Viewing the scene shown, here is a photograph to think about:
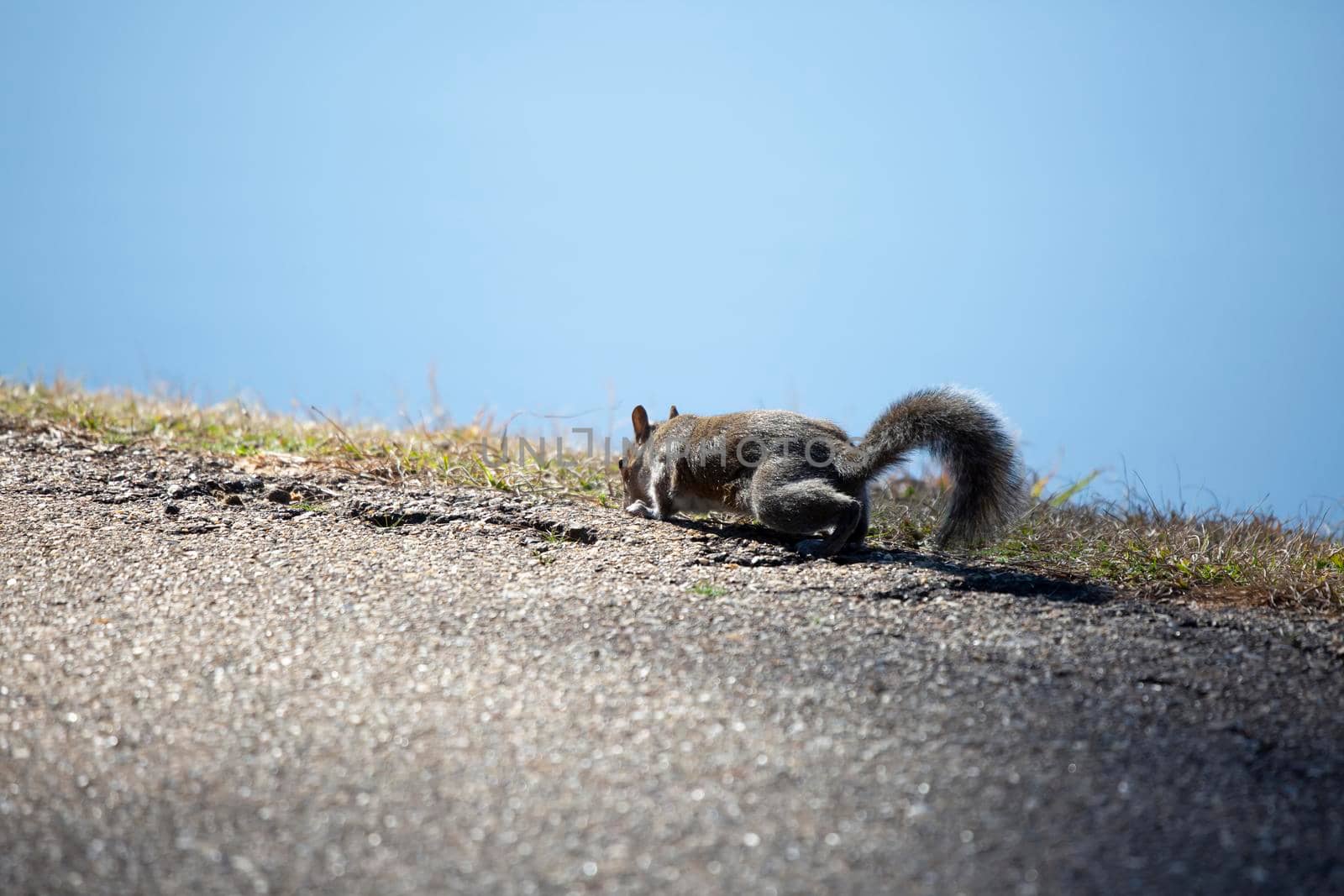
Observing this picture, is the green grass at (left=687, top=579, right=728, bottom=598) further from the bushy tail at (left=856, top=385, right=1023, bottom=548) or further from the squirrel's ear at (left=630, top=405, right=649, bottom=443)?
the squirrel's ear at (left=630, top=405, right=649, bottom=443)

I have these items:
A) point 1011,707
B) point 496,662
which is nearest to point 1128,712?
point 1011,707

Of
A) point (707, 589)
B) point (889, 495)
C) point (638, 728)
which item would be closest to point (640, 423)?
point (889, 495)

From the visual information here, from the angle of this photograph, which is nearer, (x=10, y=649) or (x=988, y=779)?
(x=988, y=779)

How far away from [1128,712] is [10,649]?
328 cm

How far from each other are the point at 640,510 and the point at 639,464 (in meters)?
0.35

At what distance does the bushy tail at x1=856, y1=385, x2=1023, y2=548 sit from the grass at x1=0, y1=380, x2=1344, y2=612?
0.90 feet

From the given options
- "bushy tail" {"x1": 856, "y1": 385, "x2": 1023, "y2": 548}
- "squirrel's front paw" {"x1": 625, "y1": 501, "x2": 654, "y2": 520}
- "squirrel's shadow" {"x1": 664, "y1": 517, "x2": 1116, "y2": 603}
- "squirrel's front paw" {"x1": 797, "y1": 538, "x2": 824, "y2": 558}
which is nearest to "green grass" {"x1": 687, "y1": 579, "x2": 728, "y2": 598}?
"squirrel's shadow" {"x1": 664, "y1": 517, "x2": 1116, "y2": 603}

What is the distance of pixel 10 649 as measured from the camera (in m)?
3.28

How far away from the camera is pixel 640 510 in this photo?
5559mm

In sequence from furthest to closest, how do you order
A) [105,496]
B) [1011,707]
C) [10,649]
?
[105,496], [10,649], [1011,707]

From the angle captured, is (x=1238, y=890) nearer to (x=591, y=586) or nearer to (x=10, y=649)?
(x=591, y=586)

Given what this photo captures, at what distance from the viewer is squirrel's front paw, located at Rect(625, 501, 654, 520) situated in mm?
5477

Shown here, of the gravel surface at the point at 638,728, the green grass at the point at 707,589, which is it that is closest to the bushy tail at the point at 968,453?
the gravel surface at the point at 638,728

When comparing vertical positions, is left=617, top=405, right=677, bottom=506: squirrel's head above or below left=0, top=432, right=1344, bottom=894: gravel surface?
above
